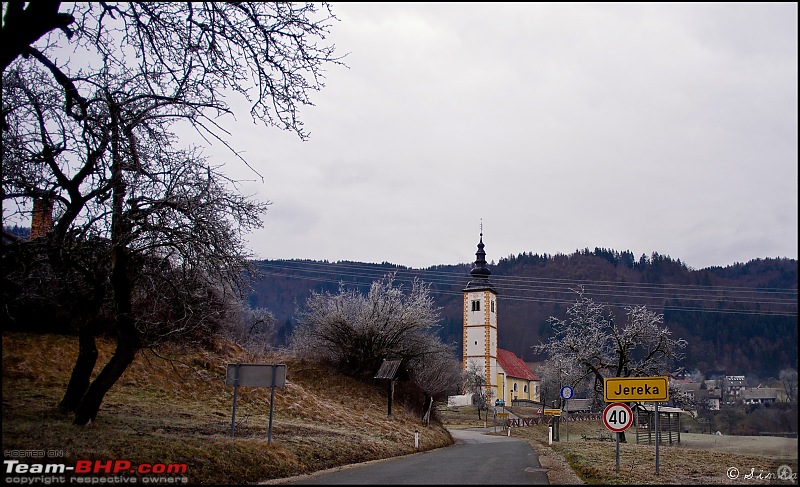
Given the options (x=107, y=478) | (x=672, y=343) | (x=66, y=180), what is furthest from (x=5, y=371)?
(x=672, y=343)

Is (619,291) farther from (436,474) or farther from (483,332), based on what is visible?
(436,474)

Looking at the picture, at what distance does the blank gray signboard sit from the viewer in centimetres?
1631

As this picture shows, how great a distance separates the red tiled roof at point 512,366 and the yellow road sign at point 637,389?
92.5 m

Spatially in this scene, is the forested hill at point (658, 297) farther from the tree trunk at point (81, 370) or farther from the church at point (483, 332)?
the church at point (483, 332)

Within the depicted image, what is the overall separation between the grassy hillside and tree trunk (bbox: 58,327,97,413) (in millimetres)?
397

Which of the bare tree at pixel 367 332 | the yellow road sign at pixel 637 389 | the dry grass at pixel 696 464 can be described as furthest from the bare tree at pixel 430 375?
the yellow road sign at pixel 637 389

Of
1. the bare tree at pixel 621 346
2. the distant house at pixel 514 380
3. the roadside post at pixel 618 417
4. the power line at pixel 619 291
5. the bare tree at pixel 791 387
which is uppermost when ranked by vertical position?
the power line at pixel 619 291

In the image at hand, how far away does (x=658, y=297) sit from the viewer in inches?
3548

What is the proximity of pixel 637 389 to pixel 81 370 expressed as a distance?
41.9 feet

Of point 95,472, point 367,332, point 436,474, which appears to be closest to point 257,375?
point 436,474

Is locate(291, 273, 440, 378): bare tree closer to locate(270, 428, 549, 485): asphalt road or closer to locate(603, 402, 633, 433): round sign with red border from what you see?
locate(270, 428, 549, 485): asphalt road

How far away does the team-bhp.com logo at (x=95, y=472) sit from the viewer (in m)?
9.24

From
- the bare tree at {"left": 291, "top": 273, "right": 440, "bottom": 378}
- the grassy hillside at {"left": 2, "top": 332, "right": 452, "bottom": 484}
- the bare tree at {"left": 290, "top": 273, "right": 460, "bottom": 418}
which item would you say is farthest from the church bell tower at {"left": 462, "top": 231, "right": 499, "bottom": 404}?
the grassy hillside at {"left": 2, "top": 332, "right": 452, "bottom": 484}

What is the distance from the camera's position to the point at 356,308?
38.2 m
